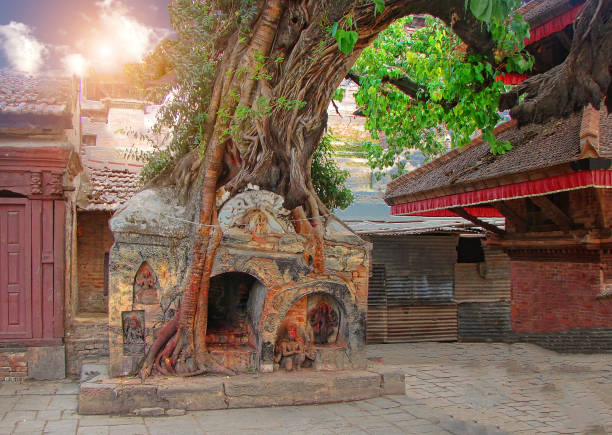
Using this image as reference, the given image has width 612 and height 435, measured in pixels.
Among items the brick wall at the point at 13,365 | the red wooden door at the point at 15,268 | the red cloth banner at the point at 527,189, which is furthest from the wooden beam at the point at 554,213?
the brick wall at the point at 13,365

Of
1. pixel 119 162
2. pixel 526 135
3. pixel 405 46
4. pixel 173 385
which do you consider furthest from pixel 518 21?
pixel 119 162

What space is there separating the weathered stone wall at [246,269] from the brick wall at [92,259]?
4.02m

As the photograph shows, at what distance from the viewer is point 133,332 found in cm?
731

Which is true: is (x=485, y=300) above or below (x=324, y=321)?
below

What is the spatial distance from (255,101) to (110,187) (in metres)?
4.85

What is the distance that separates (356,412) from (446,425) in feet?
3.60

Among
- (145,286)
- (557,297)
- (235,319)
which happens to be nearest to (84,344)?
(145,286)

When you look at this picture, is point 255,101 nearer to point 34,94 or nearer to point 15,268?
point 34,94

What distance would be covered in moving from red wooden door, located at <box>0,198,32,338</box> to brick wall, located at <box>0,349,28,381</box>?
0.27 metres

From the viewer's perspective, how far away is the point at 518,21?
17.5 feet

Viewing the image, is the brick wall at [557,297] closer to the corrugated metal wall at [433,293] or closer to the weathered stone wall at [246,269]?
the corrugated metal wall at [433,293]

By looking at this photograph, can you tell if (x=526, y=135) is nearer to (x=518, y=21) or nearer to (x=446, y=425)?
(x=518, y=21)

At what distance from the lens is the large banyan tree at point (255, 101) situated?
272 inches

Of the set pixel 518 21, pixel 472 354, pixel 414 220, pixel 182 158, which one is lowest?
pixel 472 354
